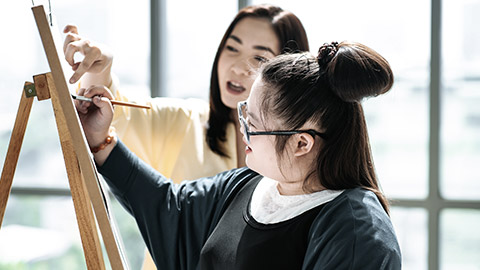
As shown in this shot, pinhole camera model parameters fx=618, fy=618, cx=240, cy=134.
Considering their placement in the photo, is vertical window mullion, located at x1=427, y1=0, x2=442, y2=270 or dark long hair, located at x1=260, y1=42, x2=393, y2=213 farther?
vertical window mullion, located at x1=427, y1=0, x2=442, y2=270

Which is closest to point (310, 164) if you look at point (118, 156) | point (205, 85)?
point (118, 156)

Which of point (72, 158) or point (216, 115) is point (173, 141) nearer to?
point (216, 115)

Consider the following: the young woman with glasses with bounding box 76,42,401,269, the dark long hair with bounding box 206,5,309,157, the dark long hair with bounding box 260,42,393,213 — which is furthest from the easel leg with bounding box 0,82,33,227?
the dark long hair with bounding box 206,5,309,157

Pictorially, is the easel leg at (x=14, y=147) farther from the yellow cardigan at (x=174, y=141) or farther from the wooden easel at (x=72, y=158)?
the yellow cardigan at (x=174, y=141)

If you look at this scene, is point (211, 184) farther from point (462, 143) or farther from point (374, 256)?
point (462, 143)

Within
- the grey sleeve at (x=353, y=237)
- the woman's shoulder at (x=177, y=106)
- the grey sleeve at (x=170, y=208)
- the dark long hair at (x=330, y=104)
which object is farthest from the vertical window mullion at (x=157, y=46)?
the grey sleeve at (x=353, y=237)

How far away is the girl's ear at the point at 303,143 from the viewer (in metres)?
1.28

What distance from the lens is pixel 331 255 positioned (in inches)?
45.7

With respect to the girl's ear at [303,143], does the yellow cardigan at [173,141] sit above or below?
below

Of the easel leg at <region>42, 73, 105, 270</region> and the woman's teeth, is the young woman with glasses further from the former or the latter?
the woman's teeth

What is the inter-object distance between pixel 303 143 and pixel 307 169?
6 cm

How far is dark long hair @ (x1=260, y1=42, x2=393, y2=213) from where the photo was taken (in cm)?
124

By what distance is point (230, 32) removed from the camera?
1.95 meters

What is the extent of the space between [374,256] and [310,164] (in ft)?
0.86
